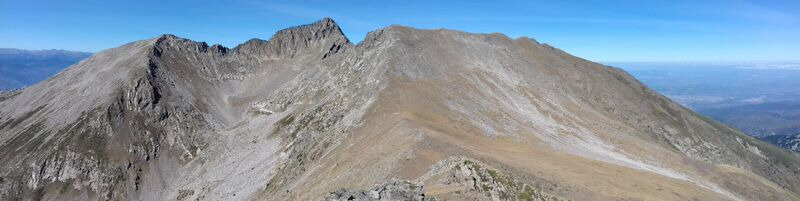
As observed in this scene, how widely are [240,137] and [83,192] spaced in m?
36.4

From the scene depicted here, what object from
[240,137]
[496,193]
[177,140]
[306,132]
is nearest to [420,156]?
[496,193]

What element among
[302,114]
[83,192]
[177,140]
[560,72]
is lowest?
[83,192]

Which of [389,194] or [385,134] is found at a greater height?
[389,194]

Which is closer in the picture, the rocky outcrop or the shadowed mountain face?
the rocky outcrop

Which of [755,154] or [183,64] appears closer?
[755,154]

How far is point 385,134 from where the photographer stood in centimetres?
7675

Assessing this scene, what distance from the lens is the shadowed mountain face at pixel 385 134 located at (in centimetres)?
6091

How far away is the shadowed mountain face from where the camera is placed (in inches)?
2398

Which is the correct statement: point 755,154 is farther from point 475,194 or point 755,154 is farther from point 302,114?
point 475,194

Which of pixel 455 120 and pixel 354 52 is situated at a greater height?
pixel 354 52

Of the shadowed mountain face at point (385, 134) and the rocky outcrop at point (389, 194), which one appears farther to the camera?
the shadowed mountain face at point (385, 134)

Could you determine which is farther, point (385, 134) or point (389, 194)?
point (385, 134)

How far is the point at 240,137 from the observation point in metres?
132

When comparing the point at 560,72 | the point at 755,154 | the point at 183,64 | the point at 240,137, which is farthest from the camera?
the point at 183,64
